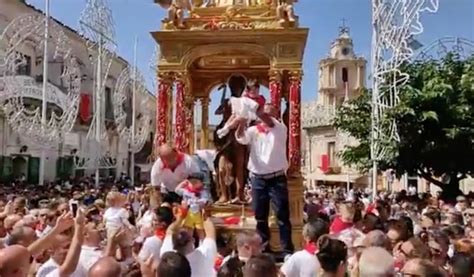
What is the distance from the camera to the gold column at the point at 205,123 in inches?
484

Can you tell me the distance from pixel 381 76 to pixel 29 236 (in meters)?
12.1

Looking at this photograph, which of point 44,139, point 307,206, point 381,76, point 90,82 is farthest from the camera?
point 90,82

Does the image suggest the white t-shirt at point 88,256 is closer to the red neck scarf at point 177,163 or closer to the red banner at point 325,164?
the red neck scarf at point 177,163

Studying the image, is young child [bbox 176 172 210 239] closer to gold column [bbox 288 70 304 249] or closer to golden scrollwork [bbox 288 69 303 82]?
gold column [bbox 288 70 304 249]

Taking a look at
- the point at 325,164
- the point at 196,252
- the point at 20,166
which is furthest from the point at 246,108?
the point at 325,164

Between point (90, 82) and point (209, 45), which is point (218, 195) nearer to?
point (209, 45)

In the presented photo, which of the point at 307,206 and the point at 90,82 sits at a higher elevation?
the point at 90,82

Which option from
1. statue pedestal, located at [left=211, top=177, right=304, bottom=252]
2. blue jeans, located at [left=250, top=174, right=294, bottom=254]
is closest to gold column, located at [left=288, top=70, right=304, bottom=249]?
statue pedestal, located at [left=211, top=177, right=304, bottom=252]

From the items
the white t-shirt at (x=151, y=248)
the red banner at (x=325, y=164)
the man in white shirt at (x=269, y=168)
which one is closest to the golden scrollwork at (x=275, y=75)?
the man in white shirt at (x=269, y=168)

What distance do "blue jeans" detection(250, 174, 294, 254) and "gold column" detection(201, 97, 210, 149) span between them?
486 centimetres

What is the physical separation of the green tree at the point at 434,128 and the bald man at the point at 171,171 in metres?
11.4

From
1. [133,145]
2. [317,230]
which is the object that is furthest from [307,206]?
[133,145]

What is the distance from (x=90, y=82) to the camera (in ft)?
136

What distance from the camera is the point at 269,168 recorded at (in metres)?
7.22
